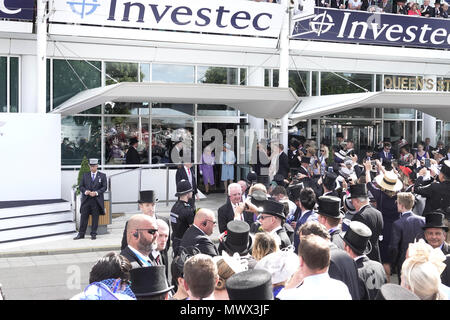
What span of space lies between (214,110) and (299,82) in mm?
3530

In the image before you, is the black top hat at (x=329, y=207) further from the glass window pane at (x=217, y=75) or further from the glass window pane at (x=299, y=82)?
the glass window pane at (x=299, y=82)

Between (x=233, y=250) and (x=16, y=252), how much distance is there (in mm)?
7685

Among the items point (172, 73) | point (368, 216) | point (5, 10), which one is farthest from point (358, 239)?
point (172, 73)

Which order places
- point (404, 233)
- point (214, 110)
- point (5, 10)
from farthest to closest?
1. point (214, 110)
2. point (5, 10)
3. point (404, 233)

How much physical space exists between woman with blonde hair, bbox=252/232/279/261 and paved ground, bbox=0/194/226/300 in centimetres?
466

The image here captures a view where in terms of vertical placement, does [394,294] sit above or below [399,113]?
below

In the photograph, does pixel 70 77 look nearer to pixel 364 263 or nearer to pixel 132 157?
pixel 132 157

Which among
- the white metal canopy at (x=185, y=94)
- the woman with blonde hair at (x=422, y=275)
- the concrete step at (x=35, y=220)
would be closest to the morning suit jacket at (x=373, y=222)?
the woman with blonde hair at (x=422, y=275)

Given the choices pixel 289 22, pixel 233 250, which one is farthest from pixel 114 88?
pixel 233 250

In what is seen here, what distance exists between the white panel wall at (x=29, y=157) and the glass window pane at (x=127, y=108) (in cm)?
375

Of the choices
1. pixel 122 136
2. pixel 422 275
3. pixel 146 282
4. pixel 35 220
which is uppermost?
pixel 122 136

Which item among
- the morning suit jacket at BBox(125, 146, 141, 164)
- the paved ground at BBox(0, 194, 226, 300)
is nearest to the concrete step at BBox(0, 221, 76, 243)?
the paved ground at BBox(0, 194, 226, 300)

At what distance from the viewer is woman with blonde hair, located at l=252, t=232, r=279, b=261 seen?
17.9 feet

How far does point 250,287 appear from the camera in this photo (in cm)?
378
